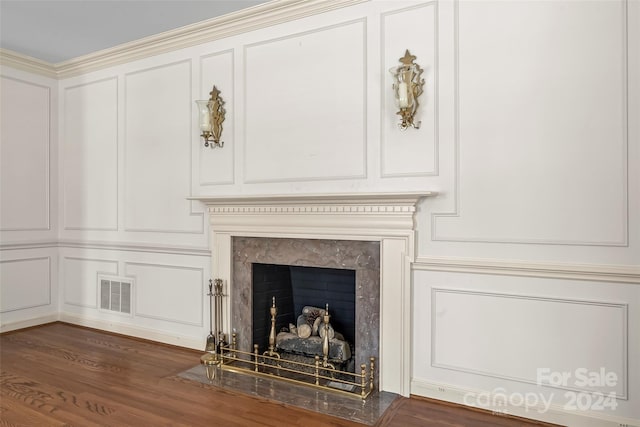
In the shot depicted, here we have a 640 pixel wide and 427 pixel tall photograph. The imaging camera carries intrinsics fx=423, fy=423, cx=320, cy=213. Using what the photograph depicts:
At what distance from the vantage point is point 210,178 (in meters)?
3.29

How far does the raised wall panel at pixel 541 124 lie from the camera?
2.07 meters

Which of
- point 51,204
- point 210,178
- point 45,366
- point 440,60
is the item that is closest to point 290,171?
point 210,178

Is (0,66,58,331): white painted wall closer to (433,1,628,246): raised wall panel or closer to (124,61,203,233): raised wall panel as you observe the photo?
(124,61,203,233): raised wall panel

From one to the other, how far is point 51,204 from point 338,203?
3.15 metres

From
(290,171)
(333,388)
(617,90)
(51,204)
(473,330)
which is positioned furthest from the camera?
(51,204)

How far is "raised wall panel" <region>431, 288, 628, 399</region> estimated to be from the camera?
2.09 metres

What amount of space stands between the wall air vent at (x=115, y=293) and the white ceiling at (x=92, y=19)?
205 cm

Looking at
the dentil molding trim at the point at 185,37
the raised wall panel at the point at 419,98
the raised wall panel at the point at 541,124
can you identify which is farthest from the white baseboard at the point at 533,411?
the dentil molding trim at the point at 185,37

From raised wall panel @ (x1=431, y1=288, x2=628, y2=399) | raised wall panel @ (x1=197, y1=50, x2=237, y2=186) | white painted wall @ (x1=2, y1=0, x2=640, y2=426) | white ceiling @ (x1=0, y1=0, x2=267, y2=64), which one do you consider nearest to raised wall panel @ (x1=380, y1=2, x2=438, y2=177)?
white painted wall @ (x1=2, y1=0, x2=640, y2=426)

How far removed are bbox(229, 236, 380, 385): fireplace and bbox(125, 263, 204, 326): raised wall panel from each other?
1.31ft

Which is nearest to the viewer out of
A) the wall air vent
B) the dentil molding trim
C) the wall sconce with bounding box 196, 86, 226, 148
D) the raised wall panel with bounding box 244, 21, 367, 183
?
the raised wall panel with bounding box 244, 21, 367, 183

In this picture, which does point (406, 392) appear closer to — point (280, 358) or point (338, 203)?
point (280, 358)

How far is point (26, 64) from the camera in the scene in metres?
3.94

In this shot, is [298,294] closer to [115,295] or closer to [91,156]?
[115,295]
